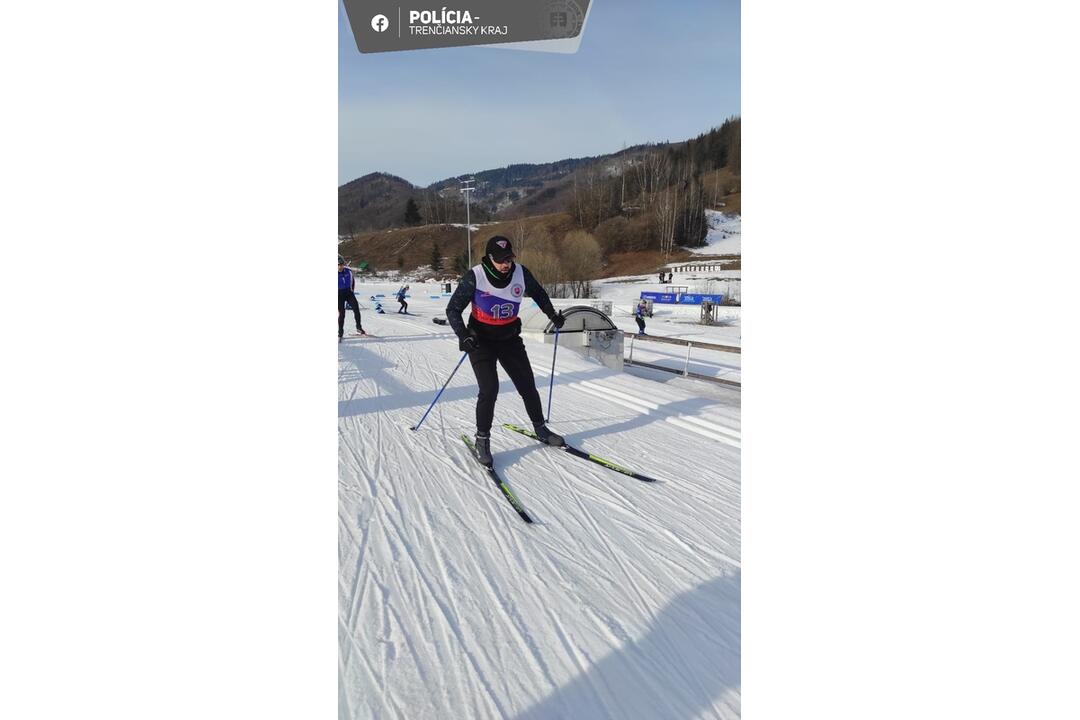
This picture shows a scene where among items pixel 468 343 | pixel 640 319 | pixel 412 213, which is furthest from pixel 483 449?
pixel 640 319

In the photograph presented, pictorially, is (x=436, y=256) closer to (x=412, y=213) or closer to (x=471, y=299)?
(x=471, y=299)

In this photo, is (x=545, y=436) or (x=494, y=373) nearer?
(x=494, y=373)

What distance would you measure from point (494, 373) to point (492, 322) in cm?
31

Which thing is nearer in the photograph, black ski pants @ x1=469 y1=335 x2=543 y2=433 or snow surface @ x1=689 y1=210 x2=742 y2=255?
snow surface @ x1=689 y1=210 x2=742 y2=255

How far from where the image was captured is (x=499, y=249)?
9.35 ft

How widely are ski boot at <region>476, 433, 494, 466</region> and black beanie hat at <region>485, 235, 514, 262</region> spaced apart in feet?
3.40

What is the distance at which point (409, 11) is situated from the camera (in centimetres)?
170

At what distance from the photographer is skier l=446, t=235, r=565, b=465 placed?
116 inches

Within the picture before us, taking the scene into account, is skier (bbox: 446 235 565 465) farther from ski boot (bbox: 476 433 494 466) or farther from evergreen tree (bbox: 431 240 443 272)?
evergreen tree (bbox: 431 240 443 272)
